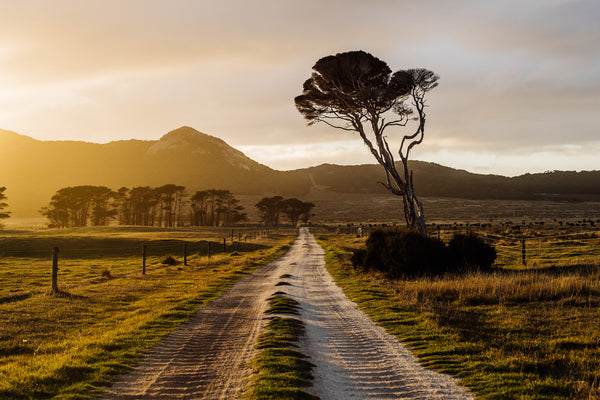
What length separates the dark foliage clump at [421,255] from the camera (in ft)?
69.6

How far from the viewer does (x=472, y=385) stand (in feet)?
22.8

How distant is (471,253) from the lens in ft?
73.6

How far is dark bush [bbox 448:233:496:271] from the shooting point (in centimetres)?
2225

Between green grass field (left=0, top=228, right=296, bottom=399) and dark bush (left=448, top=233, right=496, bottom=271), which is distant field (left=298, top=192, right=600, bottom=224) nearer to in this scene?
dark bush (left=448, top=233, right=496, bottom=271)

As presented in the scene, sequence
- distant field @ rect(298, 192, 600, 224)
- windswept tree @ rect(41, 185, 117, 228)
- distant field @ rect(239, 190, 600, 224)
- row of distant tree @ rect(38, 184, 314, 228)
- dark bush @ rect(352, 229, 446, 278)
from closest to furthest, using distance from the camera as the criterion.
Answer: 1. dark bush @ rect(352, 229, 446, 278)
2. windswept tree @ rect(41, 185, 117, 228)
3. row of distant tree @ rect(38, 184, 314, 228)
4. distant field @ rect(298, 192, 600, 224)
5. distant field @ rect(239, 190, 600, 224)

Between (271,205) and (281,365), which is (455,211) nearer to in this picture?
(271,205)

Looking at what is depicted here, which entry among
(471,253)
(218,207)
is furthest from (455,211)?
(471,253)

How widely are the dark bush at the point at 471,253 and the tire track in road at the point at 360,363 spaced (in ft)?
33.6

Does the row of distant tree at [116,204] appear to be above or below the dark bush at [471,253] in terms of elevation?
above

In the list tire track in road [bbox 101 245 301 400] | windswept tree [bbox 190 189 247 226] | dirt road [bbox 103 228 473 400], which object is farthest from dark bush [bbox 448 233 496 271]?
windswept tree [bbox 190 189 247 226]

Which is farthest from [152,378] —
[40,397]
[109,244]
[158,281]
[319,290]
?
[109,244]

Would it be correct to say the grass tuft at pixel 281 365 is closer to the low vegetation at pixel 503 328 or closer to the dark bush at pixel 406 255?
the low vegetation at pixel 503 328

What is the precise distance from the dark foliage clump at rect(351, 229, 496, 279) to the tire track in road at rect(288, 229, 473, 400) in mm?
7752

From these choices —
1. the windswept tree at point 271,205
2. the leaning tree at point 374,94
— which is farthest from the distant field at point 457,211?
the leaning tree at point 374,94
